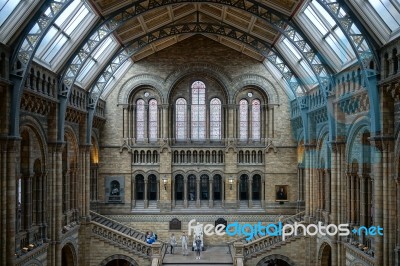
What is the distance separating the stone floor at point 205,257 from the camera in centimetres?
3131

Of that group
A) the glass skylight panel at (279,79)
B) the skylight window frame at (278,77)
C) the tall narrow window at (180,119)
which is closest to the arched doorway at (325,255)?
the skylight window frame at (278,77)

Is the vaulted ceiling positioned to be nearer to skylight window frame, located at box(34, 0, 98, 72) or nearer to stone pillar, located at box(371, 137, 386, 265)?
skylight window frame, located at box(34, 0, 98, 72)

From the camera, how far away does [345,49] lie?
23.6 m

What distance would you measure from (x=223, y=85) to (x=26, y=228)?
20.4 meters

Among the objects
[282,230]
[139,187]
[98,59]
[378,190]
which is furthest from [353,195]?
[139,187]

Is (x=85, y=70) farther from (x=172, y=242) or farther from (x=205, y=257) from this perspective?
(x=205, y=257)

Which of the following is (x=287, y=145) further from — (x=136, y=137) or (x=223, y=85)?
(x=136, y=137)

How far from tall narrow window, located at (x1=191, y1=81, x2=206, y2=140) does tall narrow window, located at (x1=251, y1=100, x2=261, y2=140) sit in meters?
4.12

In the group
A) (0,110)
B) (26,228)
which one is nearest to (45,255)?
(26,228)

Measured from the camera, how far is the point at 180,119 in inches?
1545

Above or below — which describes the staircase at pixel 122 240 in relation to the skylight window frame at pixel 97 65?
below

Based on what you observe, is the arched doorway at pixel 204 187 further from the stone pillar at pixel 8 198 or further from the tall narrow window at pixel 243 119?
the stone pillar at pixel 8 198

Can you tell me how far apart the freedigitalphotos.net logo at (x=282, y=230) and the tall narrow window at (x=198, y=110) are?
286 inches

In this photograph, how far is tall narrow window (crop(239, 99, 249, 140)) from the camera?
39125mm
